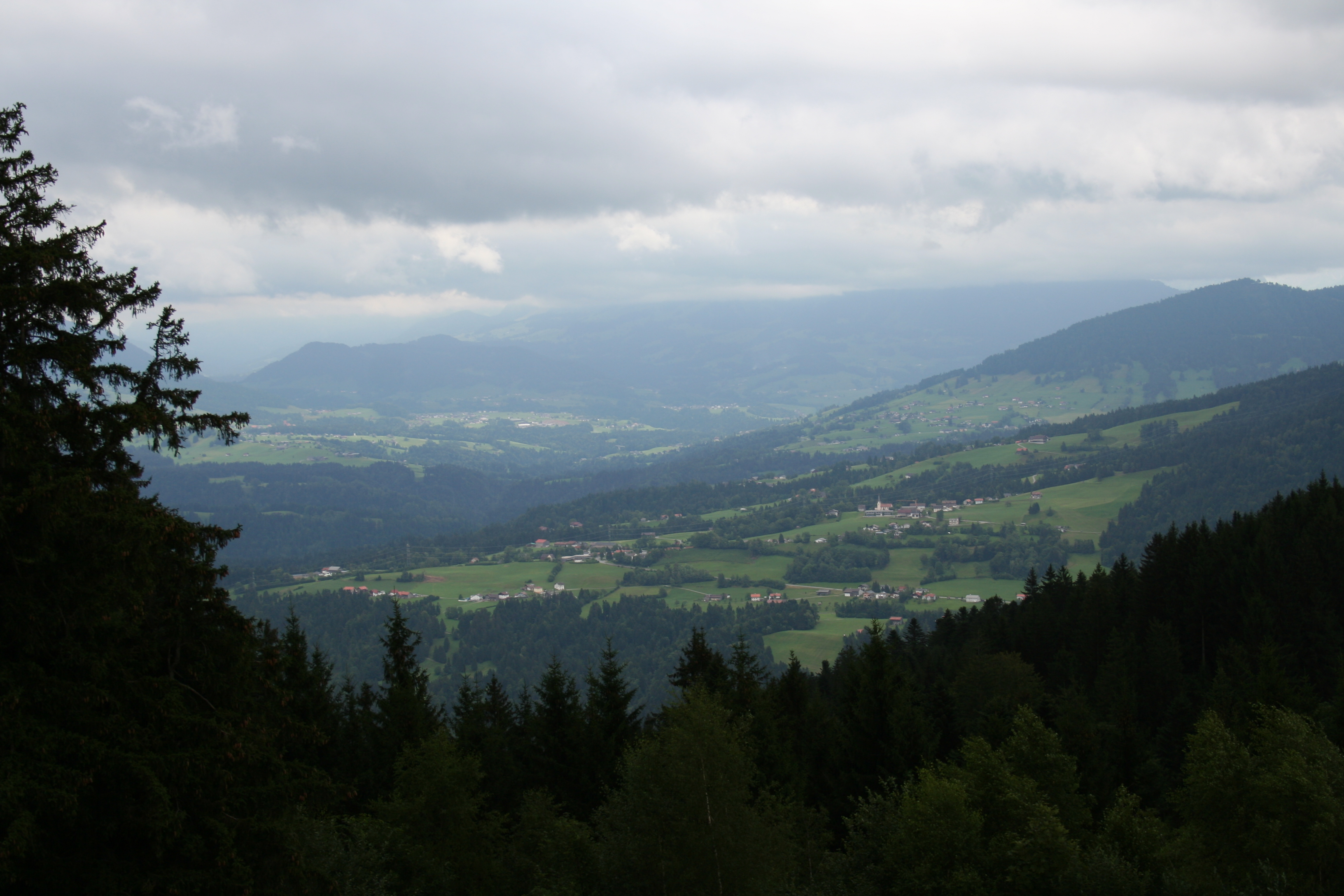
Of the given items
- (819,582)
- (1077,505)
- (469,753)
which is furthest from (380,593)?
(1077,505)

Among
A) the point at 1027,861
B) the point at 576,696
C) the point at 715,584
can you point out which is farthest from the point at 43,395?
the point at 715,584

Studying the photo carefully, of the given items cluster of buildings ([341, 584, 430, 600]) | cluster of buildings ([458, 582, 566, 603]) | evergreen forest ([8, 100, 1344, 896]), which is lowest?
cluster of buildings ([458, 582, 566, 603])

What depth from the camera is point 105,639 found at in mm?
12438

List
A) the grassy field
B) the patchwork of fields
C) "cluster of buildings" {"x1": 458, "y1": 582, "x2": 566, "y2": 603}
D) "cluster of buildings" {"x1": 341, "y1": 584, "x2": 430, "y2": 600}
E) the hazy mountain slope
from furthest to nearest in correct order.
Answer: the grassy field → the hazy mountain slope → "cluster of buildings" {"x1": 341, "y1": 584, "x2": 430, "y2": 600} → "cluster of buildings" {"x1": 458, "y1": 582, "x2": 566, "y2": 603} → the patchwork of fields

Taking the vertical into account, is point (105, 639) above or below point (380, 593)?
above

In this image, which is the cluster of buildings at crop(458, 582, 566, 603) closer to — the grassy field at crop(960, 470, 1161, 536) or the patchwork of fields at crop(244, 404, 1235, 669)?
the patchwork of fields at crop(244, 404, 1235, 669)

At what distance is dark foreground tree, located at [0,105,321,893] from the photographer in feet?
36.9

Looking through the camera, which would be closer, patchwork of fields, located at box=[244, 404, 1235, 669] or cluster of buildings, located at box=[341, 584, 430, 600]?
patchwork of fields, located at box=[244, 404, 1235, 669]

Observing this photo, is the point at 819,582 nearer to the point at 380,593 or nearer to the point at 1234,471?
the point at 380,593

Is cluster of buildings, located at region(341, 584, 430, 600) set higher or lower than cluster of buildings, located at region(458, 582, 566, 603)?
higher

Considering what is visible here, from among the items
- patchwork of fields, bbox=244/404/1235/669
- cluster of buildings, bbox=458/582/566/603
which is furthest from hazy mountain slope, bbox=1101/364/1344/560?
cluster of buildings, bbox=458/582/566/603

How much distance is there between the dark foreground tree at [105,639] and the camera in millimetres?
11242

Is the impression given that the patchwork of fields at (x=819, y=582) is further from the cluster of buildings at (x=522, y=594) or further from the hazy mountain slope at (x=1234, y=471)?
the hazy mountain slope at (x=1234, y=471)

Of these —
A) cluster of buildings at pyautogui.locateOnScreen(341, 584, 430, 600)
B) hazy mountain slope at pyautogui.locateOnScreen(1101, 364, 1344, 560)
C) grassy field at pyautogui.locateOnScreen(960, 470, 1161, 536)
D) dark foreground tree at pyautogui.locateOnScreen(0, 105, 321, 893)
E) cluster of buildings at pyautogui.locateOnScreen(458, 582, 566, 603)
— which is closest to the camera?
dark foreground tree at pyautogui.locateOnScreen(0, 105, 321, 893)
